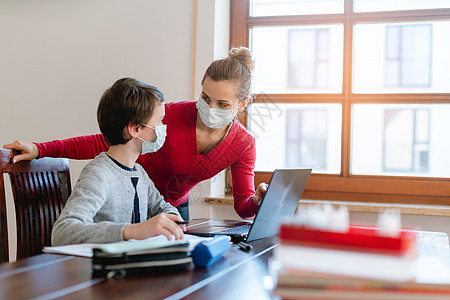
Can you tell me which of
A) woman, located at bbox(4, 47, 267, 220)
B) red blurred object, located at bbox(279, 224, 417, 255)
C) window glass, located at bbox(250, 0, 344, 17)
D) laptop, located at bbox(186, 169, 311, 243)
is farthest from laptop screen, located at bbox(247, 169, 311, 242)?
window glass, located at bbox(250, 0, 344, 17)

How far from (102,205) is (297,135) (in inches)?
61.9

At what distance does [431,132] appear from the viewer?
95.7 inches

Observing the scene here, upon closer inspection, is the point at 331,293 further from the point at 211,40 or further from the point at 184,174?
the point at 211,40

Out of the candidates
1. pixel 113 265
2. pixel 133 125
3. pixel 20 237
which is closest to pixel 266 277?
pixel 113 265

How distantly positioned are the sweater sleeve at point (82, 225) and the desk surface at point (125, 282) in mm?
74

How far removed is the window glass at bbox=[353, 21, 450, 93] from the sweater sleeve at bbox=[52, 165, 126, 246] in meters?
1.78

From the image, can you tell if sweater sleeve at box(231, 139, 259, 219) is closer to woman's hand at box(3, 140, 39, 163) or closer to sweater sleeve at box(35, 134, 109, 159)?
sweater sleeve at box(35, 134, 109, 159)

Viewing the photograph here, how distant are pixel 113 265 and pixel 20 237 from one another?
72 centimetres

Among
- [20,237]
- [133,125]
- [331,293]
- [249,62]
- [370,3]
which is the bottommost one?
[20,237]

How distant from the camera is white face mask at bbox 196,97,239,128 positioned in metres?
1.63

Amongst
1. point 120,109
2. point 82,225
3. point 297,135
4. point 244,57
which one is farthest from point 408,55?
point 82,225

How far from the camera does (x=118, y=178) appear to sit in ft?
4.16

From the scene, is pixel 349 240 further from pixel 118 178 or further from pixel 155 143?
pixel 155 143

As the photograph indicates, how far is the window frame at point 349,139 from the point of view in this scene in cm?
240
